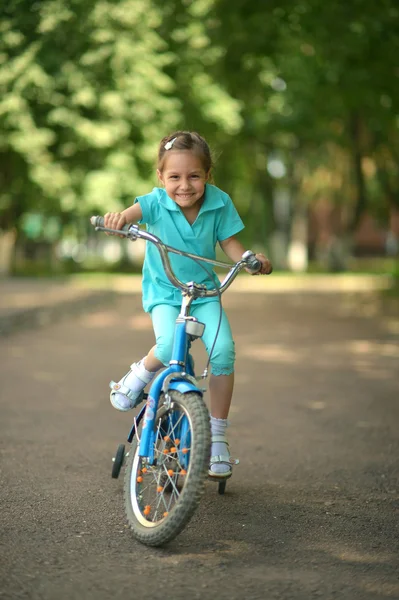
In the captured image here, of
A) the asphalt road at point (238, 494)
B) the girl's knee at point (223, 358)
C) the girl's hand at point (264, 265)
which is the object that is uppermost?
the girl's hand at point (264, 265)

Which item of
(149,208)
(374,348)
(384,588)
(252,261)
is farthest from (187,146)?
(374,348)

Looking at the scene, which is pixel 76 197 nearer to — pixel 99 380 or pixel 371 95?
pixel 371 95

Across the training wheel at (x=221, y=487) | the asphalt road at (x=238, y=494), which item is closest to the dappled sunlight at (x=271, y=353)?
the asphalt road at (x=238, y=494)

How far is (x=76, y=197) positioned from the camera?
32.4 m

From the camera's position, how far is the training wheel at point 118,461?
5371mm

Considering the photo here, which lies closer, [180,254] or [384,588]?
[384,588]

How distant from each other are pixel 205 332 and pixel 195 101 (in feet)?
98.2

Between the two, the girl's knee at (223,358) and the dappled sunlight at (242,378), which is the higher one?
the girl's knee at (223,358)

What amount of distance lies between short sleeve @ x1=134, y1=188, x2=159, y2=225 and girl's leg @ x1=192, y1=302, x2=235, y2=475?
0.43 m

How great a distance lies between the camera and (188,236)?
4754mm

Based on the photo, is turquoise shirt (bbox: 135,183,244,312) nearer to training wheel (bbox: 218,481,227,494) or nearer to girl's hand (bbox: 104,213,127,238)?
→ girl's hand (bbox: 104,213,127,238)

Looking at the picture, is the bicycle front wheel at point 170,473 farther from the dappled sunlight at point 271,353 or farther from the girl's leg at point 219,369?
the dappled sunlight at point 271,353

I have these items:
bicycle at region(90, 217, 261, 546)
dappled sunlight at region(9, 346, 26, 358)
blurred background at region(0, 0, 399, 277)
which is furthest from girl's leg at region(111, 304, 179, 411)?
blurred background at region(0, 0, 399, 277)

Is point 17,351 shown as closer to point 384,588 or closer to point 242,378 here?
point 242,378
